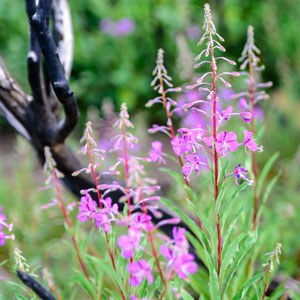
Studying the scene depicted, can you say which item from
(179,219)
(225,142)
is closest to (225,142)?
(225,142)

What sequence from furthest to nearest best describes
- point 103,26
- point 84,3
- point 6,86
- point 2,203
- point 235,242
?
point 84,3 < point 103,26 < point 2,203 < point 6,86 < point 235,242

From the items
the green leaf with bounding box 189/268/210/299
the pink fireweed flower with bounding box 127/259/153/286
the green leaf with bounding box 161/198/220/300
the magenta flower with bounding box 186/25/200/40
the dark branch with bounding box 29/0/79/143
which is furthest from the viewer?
the magenta flower with bounding box 186/25/200/40

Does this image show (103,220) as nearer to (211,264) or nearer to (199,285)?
(211,264)

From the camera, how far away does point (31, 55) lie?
2.06 meters

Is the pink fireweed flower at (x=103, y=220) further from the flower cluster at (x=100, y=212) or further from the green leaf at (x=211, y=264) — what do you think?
the green leaf at (x=211, y=264)

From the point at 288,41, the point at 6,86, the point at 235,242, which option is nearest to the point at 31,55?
the point at 6,86

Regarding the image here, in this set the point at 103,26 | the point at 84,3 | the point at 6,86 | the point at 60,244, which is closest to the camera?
the point at 6,86

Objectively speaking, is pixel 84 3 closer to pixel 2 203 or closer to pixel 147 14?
pixel 147 14

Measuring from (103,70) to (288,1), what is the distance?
1762mm

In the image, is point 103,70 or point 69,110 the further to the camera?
point 103,70

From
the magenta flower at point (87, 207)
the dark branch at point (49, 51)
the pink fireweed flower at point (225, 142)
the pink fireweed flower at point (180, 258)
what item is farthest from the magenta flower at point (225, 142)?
the dark branch at point (49, 51)

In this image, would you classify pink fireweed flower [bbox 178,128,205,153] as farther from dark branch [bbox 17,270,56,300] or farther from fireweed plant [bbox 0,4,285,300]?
dark branch [bbox 17,270,56,300]

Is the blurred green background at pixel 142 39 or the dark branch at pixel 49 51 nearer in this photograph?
the dark branch at pixel 49 51

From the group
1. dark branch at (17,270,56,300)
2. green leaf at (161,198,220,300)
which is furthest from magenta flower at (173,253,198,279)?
dark branch at (17,270,56,300)
